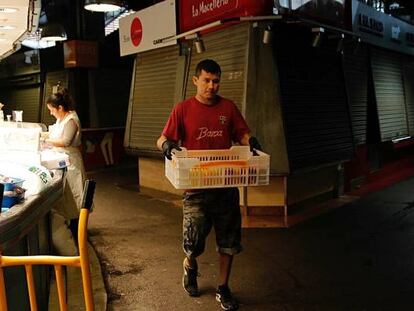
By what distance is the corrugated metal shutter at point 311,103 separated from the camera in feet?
22.5

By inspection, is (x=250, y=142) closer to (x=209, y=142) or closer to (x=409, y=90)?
(x=209, y=142)

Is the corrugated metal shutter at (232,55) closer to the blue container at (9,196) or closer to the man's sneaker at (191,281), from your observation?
the man's sneaker at (191,281)

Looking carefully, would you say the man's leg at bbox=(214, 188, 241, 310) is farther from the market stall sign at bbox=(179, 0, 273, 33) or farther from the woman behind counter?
the market stall sign at bbox=(179, 0, 273, 33)

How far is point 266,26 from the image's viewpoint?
6.54m

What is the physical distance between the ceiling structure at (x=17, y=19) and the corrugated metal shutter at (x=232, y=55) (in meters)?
3.09

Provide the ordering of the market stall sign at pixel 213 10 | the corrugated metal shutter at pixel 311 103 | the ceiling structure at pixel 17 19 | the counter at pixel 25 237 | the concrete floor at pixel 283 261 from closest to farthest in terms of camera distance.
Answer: the counter at pixel 25 237 < the ceiling structure at pixel 17 19 < the concrete floor at pixel 283 261 < the market stall sign at pixel 213 10 < the corrugated metal shutter at pixel 311 103

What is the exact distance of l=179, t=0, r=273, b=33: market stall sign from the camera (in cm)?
632

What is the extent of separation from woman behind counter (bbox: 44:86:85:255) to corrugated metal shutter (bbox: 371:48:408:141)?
6.77 m

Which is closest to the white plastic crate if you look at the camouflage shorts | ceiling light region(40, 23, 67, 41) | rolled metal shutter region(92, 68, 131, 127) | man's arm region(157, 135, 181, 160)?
man's arm region(157, 135, 181, 160)

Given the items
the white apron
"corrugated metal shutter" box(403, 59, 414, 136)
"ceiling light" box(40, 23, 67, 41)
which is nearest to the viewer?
the white apron

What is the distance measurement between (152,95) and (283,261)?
5.13 metres

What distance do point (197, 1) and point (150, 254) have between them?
169 inches

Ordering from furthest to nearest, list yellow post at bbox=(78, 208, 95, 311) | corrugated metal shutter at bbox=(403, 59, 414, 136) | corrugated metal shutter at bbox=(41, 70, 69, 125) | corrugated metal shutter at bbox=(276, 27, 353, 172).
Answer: corrugated metal shutter at bbox=(41, 70, 69, 125) → corrugated metal shutter at bbox=(403, 59, 414, 136) → corrugated metal shutter at bbox=(276, 27, 353, 172) → yellow post at bbox=(78, 208, 95, 311)

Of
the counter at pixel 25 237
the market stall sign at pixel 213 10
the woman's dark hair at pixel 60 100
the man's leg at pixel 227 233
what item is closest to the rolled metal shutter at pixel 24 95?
the market stall sign at pixel 213 10
